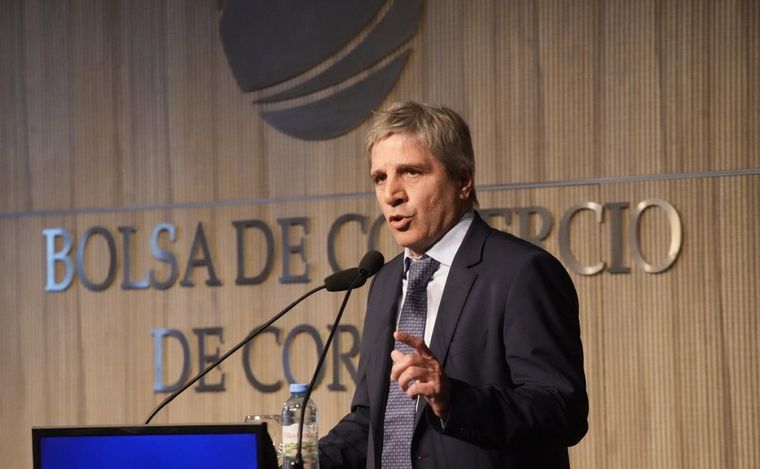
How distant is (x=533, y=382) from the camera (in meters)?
2.11

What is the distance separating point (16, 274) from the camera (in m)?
5.10

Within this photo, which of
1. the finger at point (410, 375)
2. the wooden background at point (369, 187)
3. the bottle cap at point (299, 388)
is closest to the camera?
the finger at point (410, 375)

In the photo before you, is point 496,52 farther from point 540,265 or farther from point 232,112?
point 540,265

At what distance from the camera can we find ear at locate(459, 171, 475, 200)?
2432mm

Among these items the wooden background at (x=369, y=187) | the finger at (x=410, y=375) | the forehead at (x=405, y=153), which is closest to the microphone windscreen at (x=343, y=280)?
the forehead at (x=405, y=153)

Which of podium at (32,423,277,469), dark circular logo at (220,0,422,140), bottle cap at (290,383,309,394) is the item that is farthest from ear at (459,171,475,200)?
dark circular logo at (220,0,422,140)

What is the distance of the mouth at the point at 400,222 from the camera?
239cm

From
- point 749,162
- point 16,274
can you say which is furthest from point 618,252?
point 16,274

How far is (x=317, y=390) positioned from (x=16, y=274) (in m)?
1.73

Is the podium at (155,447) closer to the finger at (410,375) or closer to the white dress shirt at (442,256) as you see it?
the finger at (410,375)

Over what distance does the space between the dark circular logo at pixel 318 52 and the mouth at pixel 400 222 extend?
209 centimetres

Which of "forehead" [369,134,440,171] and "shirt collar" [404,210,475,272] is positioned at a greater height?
"forehead" [369,134,440,171]

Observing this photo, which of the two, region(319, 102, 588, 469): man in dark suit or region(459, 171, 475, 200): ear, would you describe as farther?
region(459, 171, 475, 200): ear

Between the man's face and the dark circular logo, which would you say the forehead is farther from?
the dark circular logo
